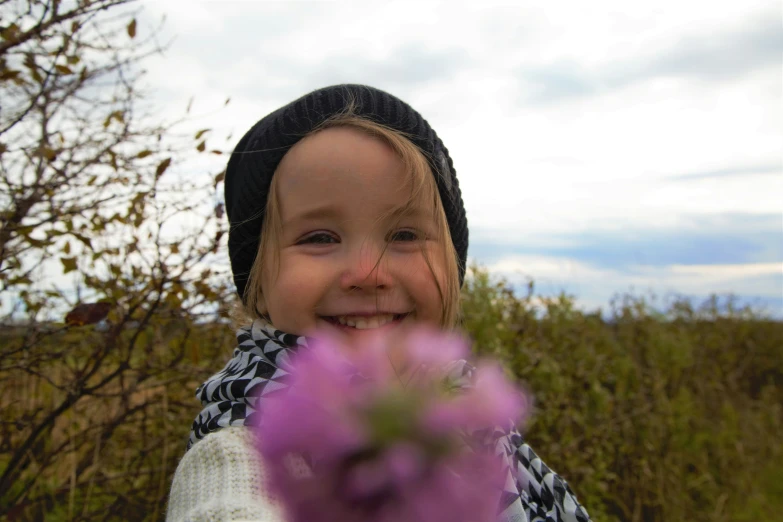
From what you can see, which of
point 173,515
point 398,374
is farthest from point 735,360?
point 398,374

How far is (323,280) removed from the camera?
1389 mm

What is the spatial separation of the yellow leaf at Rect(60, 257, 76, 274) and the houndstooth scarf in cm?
81

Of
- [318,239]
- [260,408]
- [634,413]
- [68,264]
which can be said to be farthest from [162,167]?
[634,413]

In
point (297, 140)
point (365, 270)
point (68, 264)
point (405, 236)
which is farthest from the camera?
point (68, 264)

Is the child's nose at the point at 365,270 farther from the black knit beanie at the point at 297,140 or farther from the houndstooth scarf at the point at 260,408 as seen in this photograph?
the black knit beanie at the point at 297,140

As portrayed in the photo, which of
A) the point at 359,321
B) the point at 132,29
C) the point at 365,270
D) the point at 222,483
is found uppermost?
the point at 132,29

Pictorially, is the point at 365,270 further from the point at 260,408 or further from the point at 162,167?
the point at 162,167

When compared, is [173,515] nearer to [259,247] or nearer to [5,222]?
[259,247]

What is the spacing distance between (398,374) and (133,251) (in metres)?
2.06

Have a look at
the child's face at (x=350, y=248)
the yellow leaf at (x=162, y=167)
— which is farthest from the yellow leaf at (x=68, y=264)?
the child's face at (x=350, y=248)

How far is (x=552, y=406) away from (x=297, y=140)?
2.44m

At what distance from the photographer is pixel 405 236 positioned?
146cm

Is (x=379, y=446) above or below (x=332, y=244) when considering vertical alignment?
below

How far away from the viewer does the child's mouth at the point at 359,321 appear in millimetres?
1410
